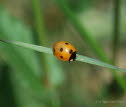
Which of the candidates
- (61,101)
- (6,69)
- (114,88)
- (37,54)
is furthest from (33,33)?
(114,88)

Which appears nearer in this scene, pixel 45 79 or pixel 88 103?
pixel 45 79

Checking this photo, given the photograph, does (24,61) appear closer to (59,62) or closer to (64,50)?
(64,50)

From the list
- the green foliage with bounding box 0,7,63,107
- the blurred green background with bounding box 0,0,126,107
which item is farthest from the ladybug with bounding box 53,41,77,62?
the green foliage with bounding box 0,7,63,107

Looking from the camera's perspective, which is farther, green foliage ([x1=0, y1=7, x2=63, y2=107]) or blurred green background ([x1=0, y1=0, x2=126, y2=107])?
green foliage ([x1=0, y1=7, x2=63, y2=107])

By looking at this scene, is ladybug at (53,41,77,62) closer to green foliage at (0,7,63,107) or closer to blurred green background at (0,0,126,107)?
blurred green background at (0,0,126,107)

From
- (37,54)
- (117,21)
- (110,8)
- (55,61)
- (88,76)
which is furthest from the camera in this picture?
(110,8)

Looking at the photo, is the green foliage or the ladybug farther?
the green foliage

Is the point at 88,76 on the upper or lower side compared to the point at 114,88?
lower

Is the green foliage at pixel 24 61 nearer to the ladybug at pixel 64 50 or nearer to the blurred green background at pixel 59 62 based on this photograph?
the blurred green background at pixel 59 62

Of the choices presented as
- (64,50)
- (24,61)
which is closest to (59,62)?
(24,61)

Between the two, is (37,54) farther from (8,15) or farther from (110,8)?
(110,8)
